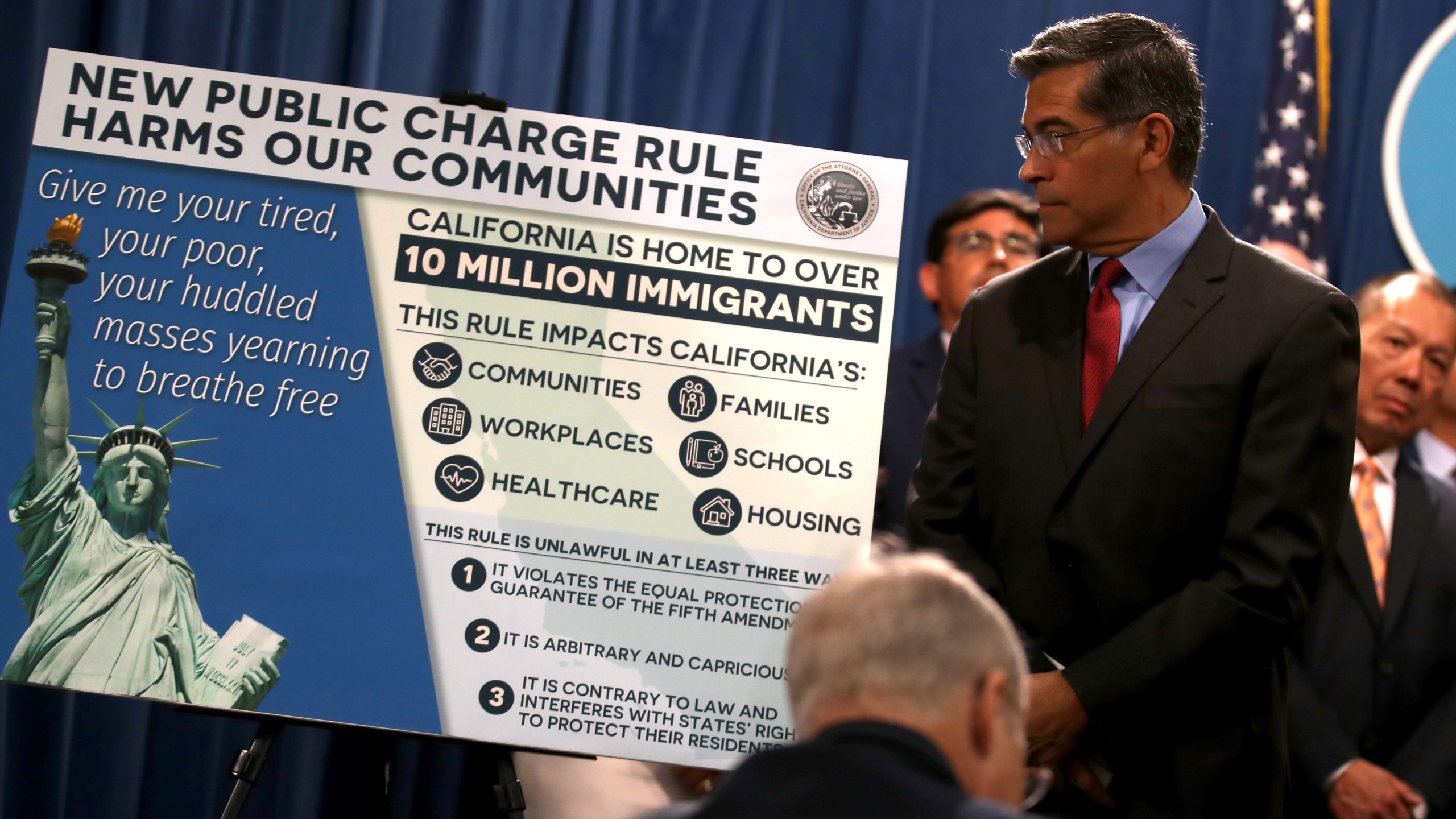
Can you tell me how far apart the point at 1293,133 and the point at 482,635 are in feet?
11.4

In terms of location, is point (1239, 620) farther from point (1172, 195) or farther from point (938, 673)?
point (938, 673)

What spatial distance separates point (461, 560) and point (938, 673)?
59.3 inches

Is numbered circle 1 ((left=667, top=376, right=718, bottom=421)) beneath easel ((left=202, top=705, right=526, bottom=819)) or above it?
above

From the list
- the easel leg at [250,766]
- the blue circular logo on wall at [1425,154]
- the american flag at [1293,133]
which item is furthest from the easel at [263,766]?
the blue circular logo on wall at [1425,154]

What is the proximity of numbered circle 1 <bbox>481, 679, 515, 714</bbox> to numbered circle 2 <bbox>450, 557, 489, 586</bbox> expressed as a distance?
0.18 m

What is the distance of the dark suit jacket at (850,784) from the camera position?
100 cm

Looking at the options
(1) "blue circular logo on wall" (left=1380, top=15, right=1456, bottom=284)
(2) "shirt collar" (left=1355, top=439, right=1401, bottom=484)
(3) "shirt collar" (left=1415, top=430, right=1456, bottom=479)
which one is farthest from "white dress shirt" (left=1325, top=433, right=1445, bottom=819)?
(1) "blue circular logo on wall" (left=1380, top=15, right=1456, bottom=284)

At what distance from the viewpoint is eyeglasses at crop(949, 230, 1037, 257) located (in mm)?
4000

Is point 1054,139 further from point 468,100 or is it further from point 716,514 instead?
point 468,100

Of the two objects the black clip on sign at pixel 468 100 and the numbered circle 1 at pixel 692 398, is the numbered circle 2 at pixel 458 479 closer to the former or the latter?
the numbered circle 1 at pixel 692 398

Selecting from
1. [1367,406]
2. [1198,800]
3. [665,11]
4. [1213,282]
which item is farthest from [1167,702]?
[665,11]

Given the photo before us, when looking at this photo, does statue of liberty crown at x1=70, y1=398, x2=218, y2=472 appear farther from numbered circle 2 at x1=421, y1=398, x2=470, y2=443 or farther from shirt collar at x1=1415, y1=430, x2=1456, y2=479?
shirt collar at x1=1415, y1=430, x2=1456, y2=479

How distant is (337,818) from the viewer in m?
3.76

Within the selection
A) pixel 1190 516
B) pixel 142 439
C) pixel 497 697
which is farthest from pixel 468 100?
pixel 1190 516
